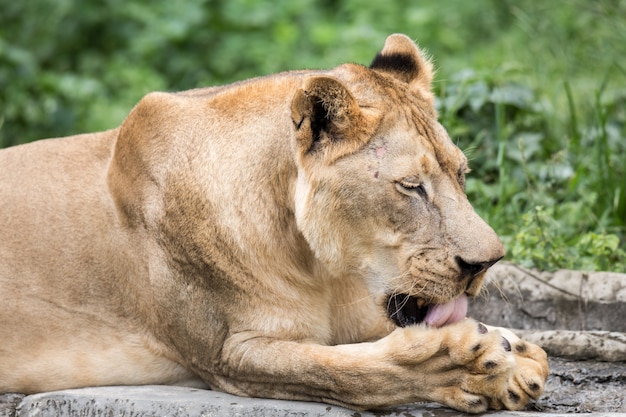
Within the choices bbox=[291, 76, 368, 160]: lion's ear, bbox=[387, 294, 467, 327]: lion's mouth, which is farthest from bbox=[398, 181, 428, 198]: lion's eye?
bbox=[387, 294, 467, 327]: lion's mouth

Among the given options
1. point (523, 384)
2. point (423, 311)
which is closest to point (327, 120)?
point (423, 311)

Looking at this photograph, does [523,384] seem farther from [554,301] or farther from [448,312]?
[554,301]

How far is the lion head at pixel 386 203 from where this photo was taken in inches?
153

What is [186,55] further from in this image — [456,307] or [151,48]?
[456,307]

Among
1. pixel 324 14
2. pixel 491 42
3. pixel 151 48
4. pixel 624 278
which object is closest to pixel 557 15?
pixel 491 42

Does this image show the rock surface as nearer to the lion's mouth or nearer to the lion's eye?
the lion's mouth

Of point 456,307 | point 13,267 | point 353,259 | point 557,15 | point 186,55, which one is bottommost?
point 456,307

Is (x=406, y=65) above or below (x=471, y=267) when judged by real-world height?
above

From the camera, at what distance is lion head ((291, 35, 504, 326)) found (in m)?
3.89

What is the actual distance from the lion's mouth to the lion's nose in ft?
0.39

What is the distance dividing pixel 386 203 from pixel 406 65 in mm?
854

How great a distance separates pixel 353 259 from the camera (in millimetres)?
4047

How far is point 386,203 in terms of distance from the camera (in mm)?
3949

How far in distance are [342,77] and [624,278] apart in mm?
1889
